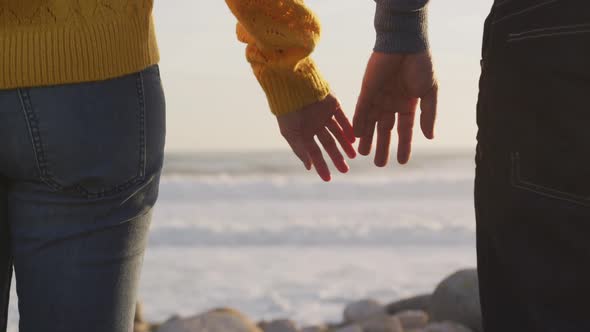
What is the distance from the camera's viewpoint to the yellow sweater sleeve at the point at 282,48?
1800 mm

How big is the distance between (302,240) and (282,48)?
7.78m

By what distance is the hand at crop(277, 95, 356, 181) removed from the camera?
6.33 ft

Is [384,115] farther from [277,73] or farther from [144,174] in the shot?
[144,174]

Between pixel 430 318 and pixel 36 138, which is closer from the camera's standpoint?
pixel 36 138

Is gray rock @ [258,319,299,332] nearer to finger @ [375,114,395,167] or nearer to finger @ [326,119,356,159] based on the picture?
finger @ [375,114,395,167]

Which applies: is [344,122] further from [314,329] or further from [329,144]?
[314,329]

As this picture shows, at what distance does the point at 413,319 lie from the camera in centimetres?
459

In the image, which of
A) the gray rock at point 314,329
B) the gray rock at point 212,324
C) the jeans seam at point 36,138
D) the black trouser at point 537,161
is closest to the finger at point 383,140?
the black trouser at point 537,161

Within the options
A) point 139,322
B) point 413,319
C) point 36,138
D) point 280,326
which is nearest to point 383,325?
point 413,319

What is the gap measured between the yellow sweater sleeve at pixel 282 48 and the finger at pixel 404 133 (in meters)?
0.26

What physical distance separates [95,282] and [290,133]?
73 cm

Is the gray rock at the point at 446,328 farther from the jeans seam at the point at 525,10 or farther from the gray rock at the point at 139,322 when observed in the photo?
the jeans seam at the point at 525,10

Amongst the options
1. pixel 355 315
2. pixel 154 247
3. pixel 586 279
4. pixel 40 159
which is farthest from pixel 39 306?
pixel 154 247

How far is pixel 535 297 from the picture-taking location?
141 cm
